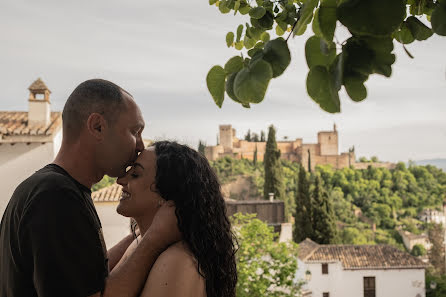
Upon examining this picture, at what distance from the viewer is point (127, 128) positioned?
121 centimetres

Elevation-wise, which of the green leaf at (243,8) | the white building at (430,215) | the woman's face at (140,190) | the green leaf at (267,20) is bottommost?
the white building at (430,215)

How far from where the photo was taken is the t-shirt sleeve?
40.9 inches

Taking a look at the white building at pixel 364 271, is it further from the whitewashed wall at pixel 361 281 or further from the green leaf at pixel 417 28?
the green leaf at pixel 417 28

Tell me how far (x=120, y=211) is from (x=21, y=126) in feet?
21.3

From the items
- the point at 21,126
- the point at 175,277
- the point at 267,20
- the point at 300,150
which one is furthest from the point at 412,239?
the point at 267,20

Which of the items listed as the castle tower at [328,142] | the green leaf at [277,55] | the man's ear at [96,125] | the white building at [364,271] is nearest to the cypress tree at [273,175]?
the white building at [364,271]

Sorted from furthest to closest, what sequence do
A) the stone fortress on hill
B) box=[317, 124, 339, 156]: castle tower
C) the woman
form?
box=[317, 124, 339, 156]: castle tower < the stone fortress on hill < the woman

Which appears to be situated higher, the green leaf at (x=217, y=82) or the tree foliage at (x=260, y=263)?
the green leaf at (x=217, y=82)

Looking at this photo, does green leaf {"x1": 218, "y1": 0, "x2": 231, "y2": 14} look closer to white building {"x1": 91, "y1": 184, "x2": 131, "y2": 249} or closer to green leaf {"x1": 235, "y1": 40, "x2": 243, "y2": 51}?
green leaf {"x1": 235, "y1": 40, "x2": 243, "y2": 51}

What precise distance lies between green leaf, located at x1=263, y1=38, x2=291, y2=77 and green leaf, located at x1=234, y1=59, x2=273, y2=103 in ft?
0.08

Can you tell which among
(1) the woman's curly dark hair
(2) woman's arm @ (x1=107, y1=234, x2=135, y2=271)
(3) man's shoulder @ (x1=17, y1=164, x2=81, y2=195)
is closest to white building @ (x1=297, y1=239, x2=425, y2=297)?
(2) woman's arm @ (x1=107, y1=234, x2=135, y2=271)

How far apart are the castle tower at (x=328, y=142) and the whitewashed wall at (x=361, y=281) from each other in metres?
30.5

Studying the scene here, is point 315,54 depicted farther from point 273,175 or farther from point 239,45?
point 273,175

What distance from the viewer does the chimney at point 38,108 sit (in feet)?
23.9
